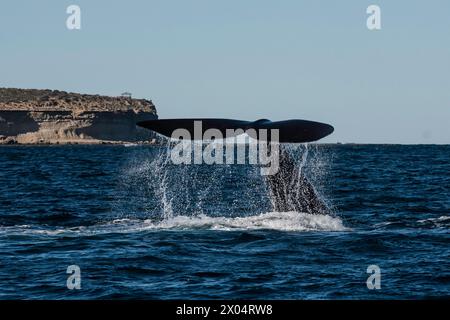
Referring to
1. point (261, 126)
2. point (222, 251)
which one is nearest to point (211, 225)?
point (222, 251)

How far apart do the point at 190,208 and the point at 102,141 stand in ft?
368

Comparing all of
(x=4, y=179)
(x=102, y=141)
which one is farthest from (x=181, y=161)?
(x=102, y=141)

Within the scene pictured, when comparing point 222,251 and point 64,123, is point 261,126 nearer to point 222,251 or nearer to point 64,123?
point 222,251

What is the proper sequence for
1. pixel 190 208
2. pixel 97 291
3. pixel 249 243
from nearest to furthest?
pixel 97 291, pixel 249 243, pixel 190 208

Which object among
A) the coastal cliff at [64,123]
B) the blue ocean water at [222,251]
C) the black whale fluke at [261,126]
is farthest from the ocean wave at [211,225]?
the coastal cliff at [64,123]

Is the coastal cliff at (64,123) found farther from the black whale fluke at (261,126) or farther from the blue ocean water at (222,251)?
the black whale fluke at (261,126)

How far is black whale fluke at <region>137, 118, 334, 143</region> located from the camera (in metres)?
12.2

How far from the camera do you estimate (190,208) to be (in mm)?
21734

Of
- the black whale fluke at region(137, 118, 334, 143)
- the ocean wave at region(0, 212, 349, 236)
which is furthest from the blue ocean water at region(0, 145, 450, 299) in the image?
the black whale fluke at region(137, 118, 334, 143)

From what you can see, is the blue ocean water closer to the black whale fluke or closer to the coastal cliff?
the black whale fluke

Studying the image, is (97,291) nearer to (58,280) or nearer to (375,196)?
(58,280)

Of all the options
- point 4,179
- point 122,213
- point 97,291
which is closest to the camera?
point 97,291

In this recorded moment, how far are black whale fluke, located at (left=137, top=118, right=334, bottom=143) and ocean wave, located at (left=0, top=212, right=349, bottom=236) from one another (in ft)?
8.07

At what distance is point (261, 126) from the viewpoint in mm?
13281
